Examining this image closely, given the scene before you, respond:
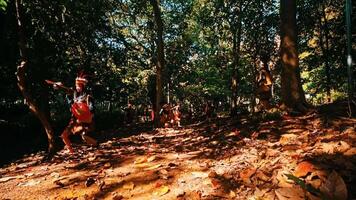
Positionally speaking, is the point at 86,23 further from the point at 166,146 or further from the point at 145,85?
the point at 145,85

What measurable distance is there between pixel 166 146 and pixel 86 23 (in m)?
6.16

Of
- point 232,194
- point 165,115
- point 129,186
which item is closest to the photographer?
point 232,194

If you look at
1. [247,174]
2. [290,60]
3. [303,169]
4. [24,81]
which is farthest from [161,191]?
[290,60]

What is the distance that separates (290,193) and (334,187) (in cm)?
59

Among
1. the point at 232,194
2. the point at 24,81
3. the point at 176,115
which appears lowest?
the point at 232,194

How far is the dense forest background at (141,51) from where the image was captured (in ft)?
44.8

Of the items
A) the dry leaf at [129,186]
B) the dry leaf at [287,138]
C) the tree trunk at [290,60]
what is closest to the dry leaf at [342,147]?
the dry leaf at [287,138]

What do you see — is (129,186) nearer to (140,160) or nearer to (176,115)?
(140,160)

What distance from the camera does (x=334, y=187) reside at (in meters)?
5.17

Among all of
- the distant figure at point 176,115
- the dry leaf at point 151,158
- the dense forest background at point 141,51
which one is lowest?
the dry leaf at point 151,158

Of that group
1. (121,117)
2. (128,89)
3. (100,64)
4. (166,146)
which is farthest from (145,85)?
(166,146)

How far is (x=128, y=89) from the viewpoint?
38.1 metres

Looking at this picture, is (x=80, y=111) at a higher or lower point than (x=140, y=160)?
higher

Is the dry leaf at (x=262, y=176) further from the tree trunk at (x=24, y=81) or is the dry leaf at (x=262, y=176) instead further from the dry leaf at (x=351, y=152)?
the tree trunk at (x=24, y=81)
